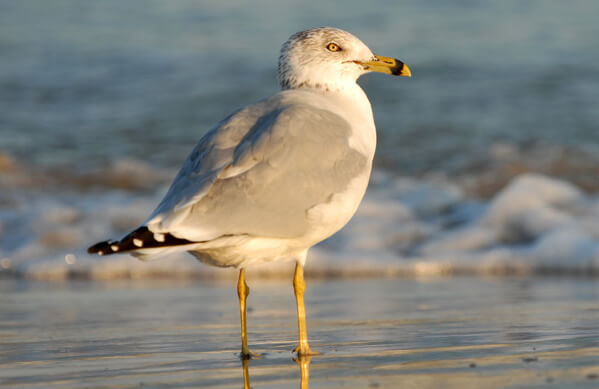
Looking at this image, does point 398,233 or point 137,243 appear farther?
point 398,233

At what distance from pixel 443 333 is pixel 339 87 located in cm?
111

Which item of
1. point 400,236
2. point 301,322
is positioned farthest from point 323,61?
point 400,236

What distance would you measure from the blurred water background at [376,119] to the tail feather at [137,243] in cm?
341

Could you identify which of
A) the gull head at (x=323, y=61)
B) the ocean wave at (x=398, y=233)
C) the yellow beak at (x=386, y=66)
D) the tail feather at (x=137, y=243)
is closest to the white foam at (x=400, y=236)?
the ocean wave at (x=398, y=233)

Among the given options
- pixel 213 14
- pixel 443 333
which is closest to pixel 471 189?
pixel 443 333

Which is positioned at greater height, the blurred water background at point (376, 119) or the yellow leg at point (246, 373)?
the blurred water background at point (376, 119)

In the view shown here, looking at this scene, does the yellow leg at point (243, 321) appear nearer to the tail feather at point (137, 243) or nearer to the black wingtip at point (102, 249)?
the tail feather at point (137, 243)

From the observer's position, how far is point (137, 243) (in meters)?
2.99

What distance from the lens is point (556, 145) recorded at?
388 inches

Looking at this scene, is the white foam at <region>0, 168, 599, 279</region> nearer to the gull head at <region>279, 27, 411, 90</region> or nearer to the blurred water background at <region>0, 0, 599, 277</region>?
the blurred water background at <region>0, 0, 599, 277</region>

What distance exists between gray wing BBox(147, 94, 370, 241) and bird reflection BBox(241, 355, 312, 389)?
45cm

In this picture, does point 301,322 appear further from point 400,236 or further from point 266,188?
point 400,236

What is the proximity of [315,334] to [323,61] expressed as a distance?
1158 millimetres

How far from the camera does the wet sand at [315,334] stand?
10.4 ft
